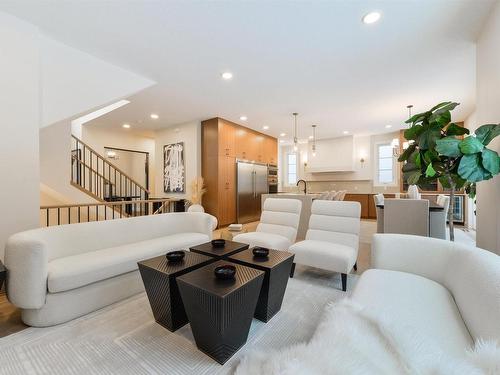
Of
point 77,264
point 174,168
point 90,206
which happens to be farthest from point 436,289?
point 174,168

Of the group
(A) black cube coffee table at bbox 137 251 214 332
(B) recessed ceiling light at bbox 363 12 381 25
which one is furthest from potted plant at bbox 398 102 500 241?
(A) black cube coffee table at bbox 137 251 214 332

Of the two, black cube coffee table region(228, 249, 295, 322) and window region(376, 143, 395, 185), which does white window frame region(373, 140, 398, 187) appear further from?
black cube coffee table region(228, 249, 295, 322)

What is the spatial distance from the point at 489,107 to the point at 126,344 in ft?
12.2

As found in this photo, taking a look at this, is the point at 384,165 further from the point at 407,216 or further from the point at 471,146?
the point at 471,146

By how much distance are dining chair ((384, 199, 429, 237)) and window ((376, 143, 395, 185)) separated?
4.50 m

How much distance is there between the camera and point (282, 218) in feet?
10.7

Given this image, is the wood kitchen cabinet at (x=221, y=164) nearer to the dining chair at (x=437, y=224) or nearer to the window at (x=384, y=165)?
the dining chair at (x=437, y=224)

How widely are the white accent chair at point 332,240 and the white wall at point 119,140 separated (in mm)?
5668

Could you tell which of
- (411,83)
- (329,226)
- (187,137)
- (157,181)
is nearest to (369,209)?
(411,83)

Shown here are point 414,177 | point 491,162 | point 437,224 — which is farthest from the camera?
point 437,224

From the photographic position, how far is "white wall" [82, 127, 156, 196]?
20.9 feet

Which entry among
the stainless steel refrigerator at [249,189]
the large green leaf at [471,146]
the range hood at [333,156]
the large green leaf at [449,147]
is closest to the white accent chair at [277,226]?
the large green leaf at [449,147]

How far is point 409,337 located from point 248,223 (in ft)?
18.0

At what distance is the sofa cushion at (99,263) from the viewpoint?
5.71 feet
